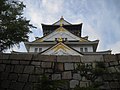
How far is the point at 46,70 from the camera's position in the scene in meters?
4.86

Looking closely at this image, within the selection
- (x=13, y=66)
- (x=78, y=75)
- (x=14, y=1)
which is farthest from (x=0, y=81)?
(x=14, y=1)

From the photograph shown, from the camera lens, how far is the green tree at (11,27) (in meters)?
6.98

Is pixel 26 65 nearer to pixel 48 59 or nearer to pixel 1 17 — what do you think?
pixel 48 59

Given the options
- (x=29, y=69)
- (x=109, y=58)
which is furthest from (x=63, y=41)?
(x=29, y=69)

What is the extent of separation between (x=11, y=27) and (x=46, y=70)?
118 inches

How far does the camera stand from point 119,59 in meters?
4.94

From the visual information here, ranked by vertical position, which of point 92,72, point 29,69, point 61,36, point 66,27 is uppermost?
point 66,27

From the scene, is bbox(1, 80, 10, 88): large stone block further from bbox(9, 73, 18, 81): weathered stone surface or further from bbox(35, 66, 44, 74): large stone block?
bbox(35, 66, 44, 74): large stone block

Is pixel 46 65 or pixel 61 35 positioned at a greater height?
pixel 61 35

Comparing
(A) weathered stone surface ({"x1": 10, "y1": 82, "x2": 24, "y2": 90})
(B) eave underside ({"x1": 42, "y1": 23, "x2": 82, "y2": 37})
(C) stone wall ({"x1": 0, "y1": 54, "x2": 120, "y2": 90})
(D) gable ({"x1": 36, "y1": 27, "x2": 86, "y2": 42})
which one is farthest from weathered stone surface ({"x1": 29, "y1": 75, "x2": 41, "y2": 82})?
(B) eave underside ({"x1": 42, "y1": 23, "x2": 82, "y2": 37})

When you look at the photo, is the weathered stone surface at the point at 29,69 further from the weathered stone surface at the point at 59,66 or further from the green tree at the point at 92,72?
the green tree at the point at 92,72

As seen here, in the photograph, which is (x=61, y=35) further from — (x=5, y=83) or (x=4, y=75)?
(x=5, y=83)

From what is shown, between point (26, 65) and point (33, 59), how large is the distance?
25cm

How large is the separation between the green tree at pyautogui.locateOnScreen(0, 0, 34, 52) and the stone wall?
207 cm
